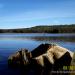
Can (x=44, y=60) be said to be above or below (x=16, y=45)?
above

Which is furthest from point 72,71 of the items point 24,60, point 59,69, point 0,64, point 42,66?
point 0,64

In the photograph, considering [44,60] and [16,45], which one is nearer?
A: [44,60]

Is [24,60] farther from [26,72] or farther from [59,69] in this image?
[59,69]

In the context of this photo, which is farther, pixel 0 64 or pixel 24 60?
pixel 0 64

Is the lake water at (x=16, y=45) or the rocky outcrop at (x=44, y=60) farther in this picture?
the lake water at (x=16, y=45)

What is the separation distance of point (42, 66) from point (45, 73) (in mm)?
2762

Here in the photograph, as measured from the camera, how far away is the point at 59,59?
36188 mm

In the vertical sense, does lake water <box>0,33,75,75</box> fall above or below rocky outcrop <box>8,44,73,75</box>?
below

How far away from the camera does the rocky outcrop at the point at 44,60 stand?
35.1m

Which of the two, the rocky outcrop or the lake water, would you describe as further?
the lake water

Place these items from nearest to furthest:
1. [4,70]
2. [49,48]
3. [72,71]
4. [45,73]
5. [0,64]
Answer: [72,71], [45,73], [4,70], [49,48], [0,64]

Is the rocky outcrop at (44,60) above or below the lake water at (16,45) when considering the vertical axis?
above

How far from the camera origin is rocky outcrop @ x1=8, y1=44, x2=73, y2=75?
35062mm

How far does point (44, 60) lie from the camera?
116 ft
